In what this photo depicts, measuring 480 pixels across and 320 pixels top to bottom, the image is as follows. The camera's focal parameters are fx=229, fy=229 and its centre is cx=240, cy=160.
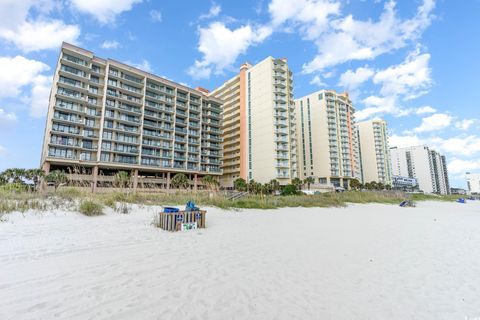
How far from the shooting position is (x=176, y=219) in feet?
27.9

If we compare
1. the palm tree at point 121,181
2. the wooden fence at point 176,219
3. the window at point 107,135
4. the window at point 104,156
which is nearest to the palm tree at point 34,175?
the window at point 104,156

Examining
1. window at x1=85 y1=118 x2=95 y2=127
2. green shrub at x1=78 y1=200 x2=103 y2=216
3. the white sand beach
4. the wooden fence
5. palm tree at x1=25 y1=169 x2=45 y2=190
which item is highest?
window at x1=85 y1=118 x2=95 y2=127

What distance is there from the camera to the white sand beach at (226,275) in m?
3.12

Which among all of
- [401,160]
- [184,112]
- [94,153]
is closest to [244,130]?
[184,112]

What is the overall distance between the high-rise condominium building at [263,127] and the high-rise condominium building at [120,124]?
782 cm

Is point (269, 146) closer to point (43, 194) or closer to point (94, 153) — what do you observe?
point (94, 153)

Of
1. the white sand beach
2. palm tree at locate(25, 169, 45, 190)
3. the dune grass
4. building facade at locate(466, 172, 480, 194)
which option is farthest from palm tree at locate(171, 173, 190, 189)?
building facade at locate(466, 172, 480, 194)

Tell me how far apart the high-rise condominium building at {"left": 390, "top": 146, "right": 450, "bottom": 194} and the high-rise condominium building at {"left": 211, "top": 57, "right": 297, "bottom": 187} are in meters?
117

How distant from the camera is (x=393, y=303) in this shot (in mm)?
3430

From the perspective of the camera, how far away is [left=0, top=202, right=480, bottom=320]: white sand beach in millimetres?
3119

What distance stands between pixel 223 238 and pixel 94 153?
43.7 metres

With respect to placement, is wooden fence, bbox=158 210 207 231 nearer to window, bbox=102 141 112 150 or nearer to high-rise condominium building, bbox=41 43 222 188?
high-rise condominium building, bbox=41 43 222 188

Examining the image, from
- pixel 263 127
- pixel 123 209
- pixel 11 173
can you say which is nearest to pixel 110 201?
pixel 123 209

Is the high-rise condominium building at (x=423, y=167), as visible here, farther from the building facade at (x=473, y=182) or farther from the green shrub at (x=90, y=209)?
the green shrub at (x=90, y=209)
